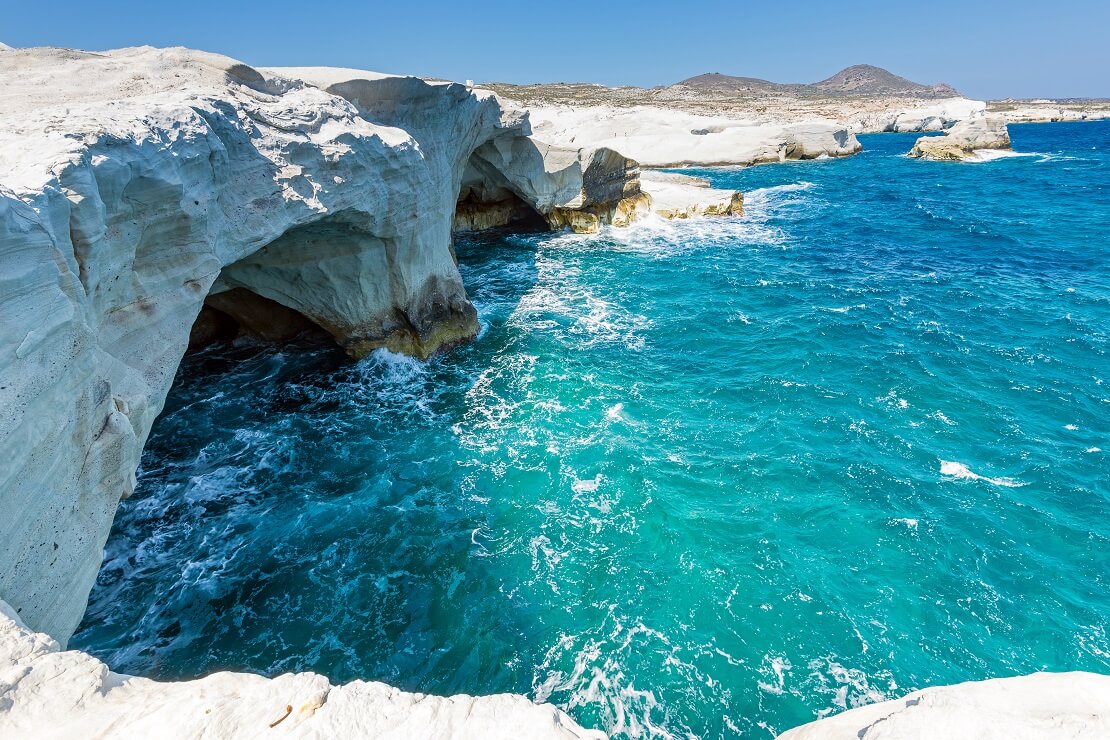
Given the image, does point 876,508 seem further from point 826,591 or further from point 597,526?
point 597,526

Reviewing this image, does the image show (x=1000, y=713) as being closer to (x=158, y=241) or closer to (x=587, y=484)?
(x=587, y=484)

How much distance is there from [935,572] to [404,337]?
15.4 m

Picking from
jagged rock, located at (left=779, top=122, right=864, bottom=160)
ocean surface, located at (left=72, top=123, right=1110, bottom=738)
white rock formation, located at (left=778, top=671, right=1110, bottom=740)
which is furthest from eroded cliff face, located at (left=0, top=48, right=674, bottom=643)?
jagged rock, located at (left=779, top=122, right=864, bottom=160)

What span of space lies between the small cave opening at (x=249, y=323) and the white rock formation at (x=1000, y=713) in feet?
59.5

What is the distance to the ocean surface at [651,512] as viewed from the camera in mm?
8797

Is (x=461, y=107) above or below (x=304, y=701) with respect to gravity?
above

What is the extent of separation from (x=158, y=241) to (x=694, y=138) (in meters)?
69.0

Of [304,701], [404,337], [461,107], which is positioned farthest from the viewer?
[461,107]

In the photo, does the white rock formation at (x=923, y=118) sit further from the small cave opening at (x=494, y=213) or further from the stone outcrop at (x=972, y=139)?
the small cave opening at (x=494, y=213)

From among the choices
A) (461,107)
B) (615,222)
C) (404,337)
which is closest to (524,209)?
(615,222)

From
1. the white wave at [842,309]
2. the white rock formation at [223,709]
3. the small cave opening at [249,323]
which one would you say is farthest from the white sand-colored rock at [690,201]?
the white rock formation at [223,709]

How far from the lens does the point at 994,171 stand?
5444cm

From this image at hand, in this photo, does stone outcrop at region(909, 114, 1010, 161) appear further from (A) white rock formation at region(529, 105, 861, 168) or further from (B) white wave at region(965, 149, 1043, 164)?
(A) white rock formation at region(529, 105, 861, 168)

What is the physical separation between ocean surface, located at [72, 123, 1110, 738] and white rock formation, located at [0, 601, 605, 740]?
15.8 feet
